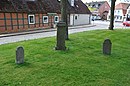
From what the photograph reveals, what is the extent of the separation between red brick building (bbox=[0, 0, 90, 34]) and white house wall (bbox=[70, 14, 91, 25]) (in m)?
4.98

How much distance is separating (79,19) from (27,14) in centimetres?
1542

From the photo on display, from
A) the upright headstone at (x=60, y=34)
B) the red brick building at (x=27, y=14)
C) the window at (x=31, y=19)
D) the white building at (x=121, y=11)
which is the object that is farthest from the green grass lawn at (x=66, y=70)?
the white building at (x=121, y=11)

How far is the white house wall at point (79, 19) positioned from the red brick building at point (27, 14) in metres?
4.98

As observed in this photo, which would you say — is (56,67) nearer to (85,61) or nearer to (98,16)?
(85,61)

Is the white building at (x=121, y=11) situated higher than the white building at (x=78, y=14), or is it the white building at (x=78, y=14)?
the white building at (x=121, y=11)

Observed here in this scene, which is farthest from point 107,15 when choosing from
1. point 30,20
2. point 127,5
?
point 30,20

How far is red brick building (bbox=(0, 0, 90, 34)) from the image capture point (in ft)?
76.9

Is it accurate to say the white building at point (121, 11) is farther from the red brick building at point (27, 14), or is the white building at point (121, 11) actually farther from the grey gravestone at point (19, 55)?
the grey gravestone at point (19, 55)

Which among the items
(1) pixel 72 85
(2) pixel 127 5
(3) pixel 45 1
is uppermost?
(2) pixel 127 5

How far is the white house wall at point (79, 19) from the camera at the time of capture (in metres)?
36.3

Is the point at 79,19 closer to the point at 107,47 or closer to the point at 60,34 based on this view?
the point at 60,34

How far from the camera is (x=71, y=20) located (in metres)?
36.0

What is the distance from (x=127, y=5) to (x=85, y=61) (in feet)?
208

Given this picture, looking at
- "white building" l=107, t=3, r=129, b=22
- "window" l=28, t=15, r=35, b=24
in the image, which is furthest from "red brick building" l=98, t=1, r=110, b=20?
"window" l=28, t=15, r=35, b=24
